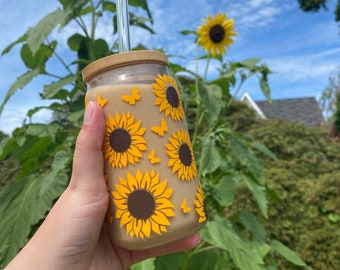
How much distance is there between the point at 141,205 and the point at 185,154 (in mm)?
95

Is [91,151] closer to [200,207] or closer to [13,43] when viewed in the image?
[200,207]

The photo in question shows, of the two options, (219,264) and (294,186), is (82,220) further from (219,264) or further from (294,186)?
(294,186)

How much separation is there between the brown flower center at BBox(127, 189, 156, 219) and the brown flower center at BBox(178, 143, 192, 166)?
0.07 meters

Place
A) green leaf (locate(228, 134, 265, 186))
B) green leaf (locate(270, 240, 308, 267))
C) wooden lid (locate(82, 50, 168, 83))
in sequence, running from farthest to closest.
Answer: green leaf (locate(270, 240, 308, 267)), green leaf (locate(228, 134, 265, 186)), wooden lid (locate(82, 50, 168, 83))

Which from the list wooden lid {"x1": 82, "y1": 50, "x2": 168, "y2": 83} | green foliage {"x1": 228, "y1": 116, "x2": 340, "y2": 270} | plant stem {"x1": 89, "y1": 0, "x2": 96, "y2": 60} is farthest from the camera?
green foliage {"x1": 228, "y1": 116, "x2": 340, "y2": 270}

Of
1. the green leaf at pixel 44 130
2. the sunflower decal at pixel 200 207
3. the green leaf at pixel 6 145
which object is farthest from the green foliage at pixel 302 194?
the sunflower decal at pixel 200 207

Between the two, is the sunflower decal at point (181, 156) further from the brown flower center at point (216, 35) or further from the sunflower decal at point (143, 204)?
the brown flower center at point (216, 35)

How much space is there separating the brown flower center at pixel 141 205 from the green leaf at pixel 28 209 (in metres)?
0.60

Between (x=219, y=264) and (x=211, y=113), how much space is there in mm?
456

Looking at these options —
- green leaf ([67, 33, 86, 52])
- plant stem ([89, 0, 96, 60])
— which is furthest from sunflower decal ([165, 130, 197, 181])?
green leaf ([67, 33, 86, 52])

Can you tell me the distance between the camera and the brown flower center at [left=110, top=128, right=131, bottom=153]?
63 cm

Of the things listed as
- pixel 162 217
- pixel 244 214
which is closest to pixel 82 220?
pixel 162 217

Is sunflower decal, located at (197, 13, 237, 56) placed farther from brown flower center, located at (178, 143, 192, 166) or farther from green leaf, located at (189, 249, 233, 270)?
brown flower center, located at (178, 143, 192, 166)

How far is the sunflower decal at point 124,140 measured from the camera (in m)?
0.62
